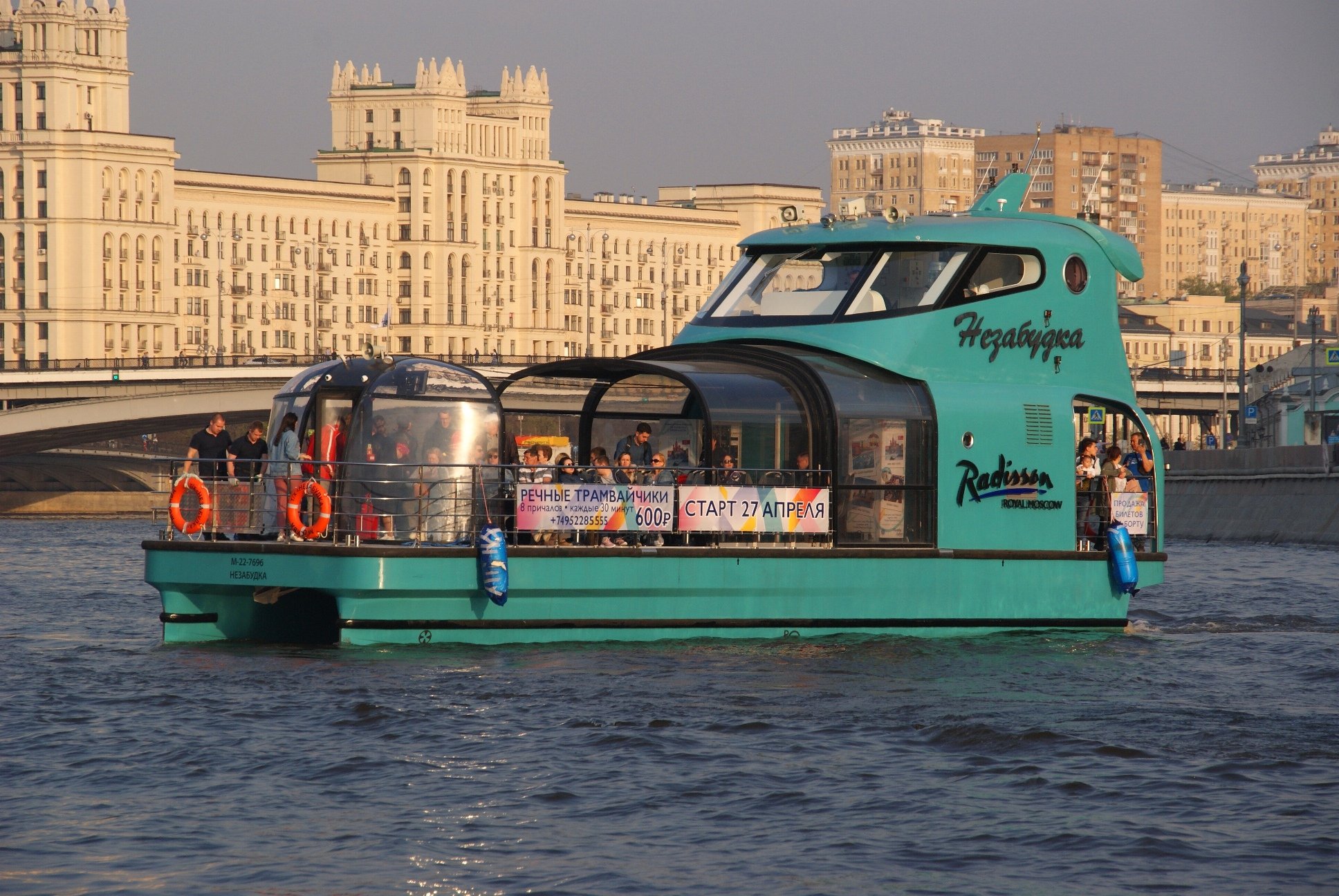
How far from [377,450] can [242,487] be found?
1.96 metres

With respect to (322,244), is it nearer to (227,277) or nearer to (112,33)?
(227,277)

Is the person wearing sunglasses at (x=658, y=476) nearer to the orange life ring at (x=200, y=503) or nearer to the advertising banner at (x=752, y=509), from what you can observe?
the advertising banner at (x=752, y=509)

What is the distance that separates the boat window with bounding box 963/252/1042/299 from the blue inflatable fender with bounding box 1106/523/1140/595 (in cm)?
263

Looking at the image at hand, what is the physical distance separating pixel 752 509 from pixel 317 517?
12.9 ft

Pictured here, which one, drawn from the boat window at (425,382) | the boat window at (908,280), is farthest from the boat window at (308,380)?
the boat window at (908,280)

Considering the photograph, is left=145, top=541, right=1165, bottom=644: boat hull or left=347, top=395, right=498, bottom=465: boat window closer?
left=145, top=541, right=1165, bottom=644: boat hull

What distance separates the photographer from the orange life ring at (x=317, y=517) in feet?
67.8

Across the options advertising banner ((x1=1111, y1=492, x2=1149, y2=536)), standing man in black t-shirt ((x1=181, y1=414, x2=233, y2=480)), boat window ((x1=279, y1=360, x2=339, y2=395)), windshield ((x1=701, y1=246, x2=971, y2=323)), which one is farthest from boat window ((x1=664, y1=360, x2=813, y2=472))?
standing man in black t-shirt ((x1=181, y1=414, x2=233, y2=480))

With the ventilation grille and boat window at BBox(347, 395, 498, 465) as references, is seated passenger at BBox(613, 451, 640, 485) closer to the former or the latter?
boat window at BBox(347, 395, 498, 465)

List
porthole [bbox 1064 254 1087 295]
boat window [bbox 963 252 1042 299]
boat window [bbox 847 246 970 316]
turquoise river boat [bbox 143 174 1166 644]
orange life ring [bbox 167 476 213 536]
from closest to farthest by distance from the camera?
turquoise river boat [bbox 143 174 1166 644]
orange life ring [bbox 167 476 213 536]
boat window [bbox 847 246 970 316]
boat window [bbox 963 252 1042 299]
porthole [bbox 1064 254 1087 295]

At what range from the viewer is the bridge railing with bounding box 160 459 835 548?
20.9 m

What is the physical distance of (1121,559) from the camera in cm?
2386

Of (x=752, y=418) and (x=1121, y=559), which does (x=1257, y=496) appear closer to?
(x=1121, y=559)

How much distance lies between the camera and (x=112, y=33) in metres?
149
